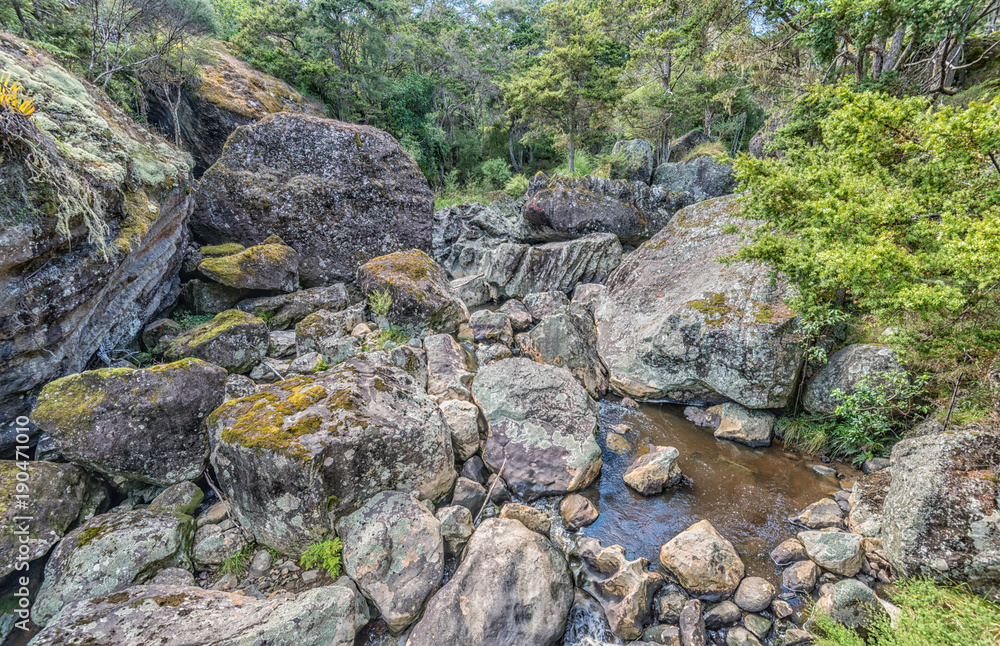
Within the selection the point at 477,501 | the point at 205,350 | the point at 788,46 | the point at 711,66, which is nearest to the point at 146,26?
the point at 205,350

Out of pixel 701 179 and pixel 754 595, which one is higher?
pixel 701 179

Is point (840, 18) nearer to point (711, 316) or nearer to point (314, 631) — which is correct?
point (711, 316)

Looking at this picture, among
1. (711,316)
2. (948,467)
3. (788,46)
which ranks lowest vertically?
(948,467)

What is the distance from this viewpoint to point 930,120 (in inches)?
162

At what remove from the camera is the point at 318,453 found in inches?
175

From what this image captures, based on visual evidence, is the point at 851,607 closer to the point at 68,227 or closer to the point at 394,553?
the point at 394,553

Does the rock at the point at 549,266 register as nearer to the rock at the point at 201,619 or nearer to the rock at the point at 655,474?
the rock at the point at 655,474

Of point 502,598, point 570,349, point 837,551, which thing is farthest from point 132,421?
point 837,551

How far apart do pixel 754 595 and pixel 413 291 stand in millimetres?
8240

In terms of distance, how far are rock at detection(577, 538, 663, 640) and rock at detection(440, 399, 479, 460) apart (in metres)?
2.19

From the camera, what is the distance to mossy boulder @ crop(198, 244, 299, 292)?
336 inches

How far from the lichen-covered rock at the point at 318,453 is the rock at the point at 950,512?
5.47 meters

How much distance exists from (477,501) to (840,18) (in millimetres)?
11951

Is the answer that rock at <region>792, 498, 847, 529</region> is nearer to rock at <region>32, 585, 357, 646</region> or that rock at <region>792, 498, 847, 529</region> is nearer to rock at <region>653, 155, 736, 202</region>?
rock at <region>32, 585, 357, 646</region>
